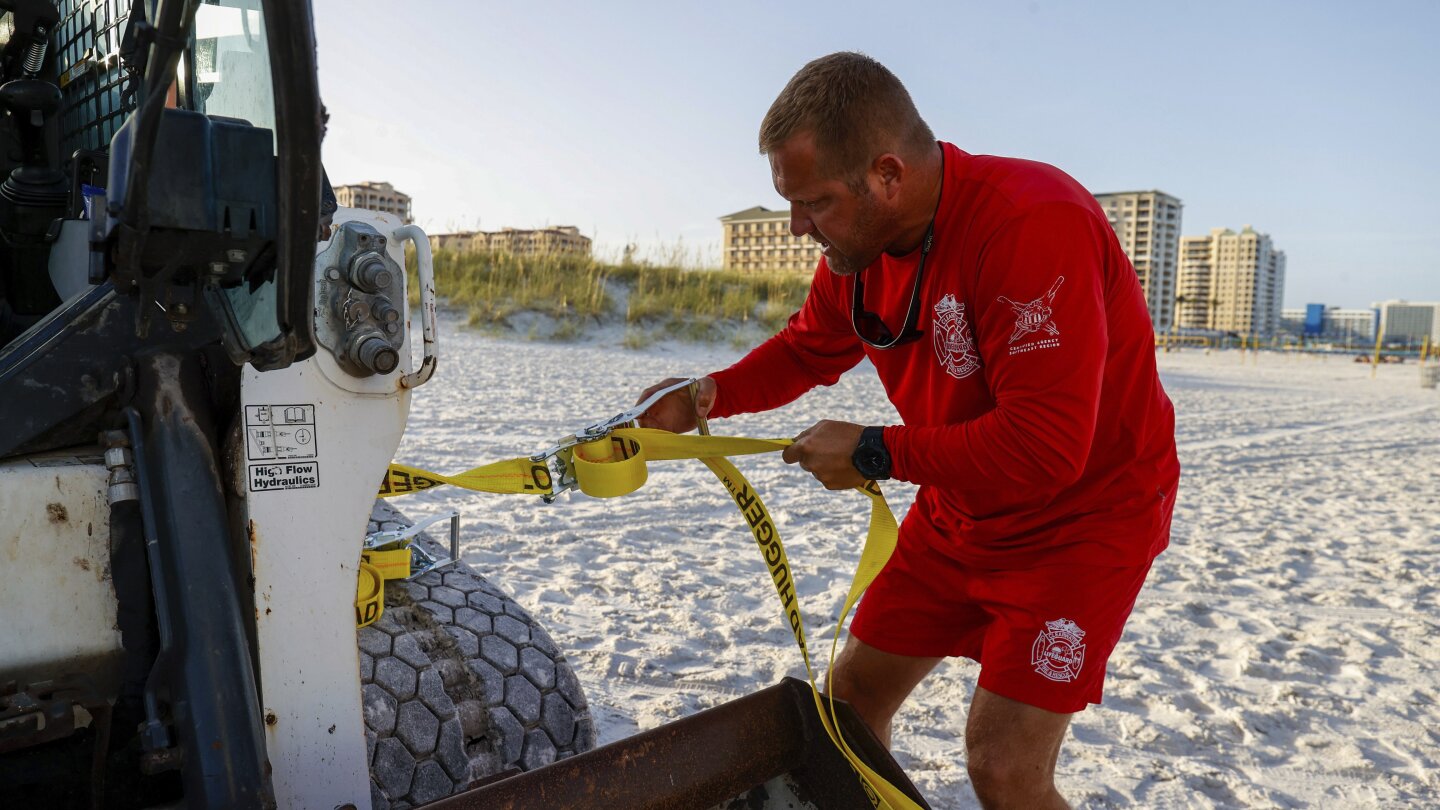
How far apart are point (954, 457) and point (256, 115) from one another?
57.1 inches

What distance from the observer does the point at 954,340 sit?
2320mm

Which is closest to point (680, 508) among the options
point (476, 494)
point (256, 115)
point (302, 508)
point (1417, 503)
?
point (476, 494)

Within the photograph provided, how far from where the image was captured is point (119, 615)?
1557mm

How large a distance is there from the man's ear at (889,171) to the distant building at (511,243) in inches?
769

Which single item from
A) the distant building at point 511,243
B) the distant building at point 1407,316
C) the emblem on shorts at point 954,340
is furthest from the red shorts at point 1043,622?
the distant building at point 1407,316

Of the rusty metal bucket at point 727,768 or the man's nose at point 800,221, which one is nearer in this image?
the rusty metal bucket at point 727,768

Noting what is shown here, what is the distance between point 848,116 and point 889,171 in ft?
0.50

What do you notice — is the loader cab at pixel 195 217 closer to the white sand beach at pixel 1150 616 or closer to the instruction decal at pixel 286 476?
the instruction decal at pixel 286 476

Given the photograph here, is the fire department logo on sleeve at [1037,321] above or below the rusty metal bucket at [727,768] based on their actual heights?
above

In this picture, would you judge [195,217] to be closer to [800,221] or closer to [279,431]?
[279,431]

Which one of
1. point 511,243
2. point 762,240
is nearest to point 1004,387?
point 511,243

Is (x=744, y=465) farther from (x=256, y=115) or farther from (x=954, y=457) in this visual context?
A: (x=256, y=115)

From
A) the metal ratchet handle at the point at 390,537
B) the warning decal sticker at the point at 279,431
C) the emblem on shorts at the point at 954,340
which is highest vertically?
the emblem on shorts at the point at 954,340

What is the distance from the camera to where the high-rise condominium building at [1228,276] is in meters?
119
